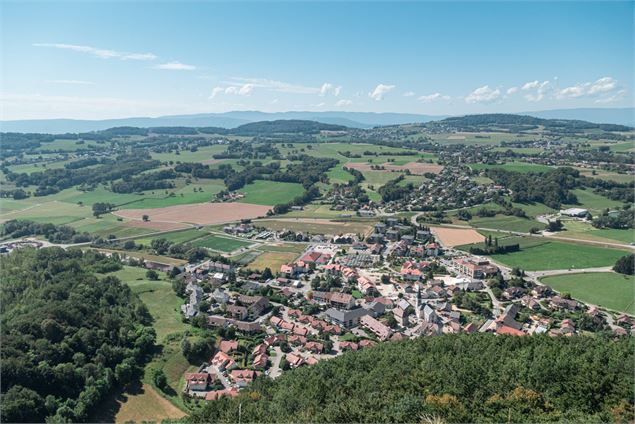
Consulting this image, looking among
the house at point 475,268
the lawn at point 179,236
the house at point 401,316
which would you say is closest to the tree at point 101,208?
the lawn at point 179,236

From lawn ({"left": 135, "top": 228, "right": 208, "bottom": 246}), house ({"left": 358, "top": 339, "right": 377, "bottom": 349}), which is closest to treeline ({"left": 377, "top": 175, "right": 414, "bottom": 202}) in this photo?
lawn ({"left": 135, "top": 228, "right": 208, "bottom": 246})

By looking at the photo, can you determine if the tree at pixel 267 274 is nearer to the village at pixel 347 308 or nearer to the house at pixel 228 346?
the village at pixel 347 308

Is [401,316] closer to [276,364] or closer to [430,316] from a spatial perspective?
[430,316]

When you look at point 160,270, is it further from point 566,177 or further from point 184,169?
point 566,177

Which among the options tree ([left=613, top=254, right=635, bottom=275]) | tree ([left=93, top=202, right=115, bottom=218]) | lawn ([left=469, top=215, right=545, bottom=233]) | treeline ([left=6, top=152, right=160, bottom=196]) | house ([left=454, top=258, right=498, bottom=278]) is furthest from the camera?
treeline ([left=6, top=152, right=160, bottom=196])

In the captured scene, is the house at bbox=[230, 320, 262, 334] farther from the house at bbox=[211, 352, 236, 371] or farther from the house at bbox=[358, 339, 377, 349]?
the house at bbox=[358, 339, 377, 349]

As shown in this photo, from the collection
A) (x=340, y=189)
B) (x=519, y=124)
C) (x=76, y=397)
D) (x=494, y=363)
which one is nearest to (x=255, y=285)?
(x=76, y=397)
